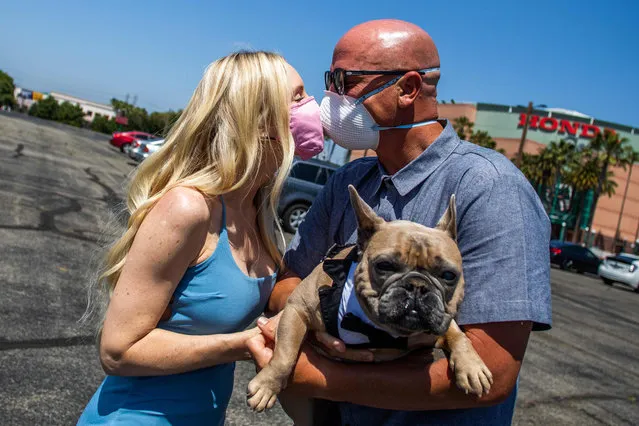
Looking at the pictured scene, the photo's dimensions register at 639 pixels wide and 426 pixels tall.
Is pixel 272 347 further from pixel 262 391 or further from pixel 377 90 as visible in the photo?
pixel 377 90

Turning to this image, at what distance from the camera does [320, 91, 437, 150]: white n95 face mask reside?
104 inches

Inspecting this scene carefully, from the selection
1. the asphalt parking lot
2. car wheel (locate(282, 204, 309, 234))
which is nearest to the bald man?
the asphalt parking lot

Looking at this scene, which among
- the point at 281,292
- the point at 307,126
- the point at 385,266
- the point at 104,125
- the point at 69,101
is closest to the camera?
the point at 385,266

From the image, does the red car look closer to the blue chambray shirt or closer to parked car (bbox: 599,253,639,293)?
parked car (bbox: 599,253,639,293)

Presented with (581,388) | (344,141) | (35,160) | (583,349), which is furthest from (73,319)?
(35,160)

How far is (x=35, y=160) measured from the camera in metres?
21.1

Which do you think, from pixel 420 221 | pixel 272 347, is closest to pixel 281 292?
pixel 272 347

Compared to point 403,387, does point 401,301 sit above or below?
above

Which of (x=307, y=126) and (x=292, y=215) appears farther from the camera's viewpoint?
(x=292, y=215)

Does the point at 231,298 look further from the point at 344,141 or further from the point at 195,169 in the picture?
the point at 344,141

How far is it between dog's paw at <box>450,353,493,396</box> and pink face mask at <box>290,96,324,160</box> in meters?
1.36

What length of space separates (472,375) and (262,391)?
0.67 m

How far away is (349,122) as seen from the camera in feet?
8.88

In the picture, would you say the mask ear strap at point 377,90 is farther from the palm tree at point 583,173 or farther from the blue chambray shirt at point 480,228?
the palm tree at point 583,173
